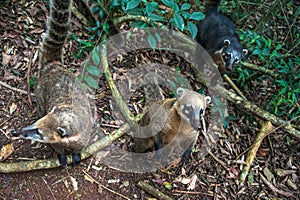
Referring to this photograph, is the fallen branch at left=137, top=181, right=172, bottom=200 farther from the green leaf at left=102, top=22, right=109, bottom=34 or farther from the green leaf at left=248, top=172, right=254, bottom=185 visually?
the green leaf at left=102, top=22, right=109, bottom=34

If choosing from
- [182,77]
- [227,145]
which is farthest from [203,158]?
[182,77]

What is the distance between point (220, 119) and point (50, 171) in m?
2.57

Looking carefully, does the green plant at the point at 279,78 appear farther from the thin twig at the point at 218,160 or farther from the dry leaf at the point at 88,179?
the dry leaf at the point at 88,179

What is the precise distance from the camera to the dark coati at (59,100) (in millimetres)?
3084

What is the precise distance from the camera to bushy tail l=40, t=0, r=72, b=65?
10.9 feet

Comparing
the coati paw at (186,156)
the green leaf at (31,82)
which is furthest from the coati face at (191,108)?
the green leaf at (31,82)

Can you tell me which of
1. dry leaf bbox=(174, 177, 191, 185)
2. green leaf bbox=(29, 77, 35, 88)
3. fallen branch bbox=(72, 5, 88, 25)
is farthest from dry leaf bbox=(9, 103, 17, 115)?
dry leaf bbox=(174, 177, 191, 185)

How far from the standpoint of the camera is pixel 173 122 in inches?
141

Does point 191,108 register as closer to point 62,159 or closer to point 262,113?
point 62,159

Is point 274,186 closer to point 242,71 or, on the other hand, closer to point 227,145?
point 227,145

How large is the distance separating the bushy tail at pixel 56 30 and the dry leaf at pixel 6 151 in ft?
3.38

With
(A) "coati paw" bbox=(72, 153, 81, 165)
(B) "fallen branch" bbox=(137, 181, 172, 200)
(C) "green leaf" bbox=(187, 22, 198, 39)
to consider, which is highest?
(C) "green leaf" bbox=(187, 22, 198, 39)

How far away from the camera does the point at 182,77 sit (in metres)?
5.04

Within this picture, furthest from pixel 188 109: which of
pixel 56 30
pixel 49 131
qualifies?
pixel 56 30
